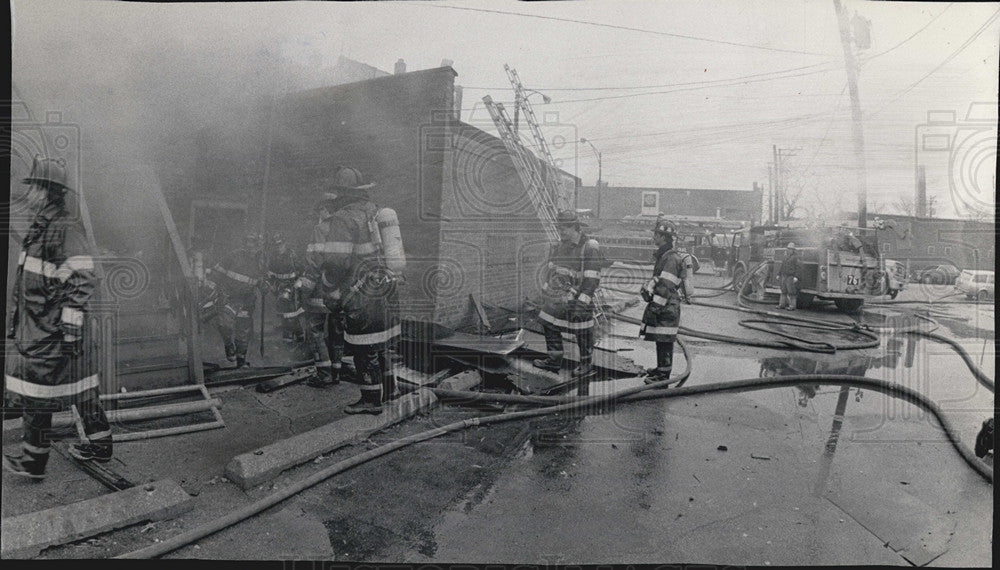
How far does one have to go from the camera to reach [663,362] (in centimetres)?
638

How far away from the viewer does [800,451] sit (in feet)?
14.4

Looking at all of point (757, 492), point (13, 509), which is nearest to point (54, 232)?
point (13, 509)

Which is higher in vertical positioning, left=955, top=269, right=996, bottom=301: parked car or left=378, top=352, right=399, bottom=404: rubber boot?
left=955, top=269, right=996, bottom=301: parked car

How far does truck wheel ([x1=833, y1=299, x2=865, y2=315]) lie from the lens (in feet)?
44.4

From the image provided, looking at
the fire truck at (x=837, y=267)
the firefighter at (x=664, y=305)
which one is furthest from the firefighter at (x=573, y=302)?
the fire truck at (x=837, y=267)

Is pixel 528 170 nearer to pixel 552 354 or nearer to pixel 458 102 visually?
A: pixel 458 102

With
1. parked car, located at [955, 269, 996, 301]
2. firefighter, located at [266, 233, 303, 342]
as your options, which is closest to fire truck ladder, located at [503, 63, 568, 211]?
firefighter, located at [266, 233, 303, 342]

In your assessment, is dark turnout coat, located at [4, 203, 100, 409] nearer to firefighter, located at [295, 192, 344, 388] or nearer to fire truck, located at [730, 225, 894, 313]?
firefighter, located at [295, 192, 344, 388]

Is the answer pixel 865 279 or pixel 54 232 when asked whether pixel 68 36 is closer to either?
pixel 54 232

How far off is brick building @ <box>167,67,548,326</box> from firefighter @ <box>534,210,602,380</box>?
1.98 meters

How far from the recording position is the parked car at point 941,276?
2320 centimetres

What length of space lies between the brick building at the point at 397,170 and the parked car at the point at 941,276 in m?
22.8

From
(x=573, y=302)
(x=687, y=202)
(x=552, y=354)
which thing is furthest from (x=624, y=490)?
(x=687, y=202)

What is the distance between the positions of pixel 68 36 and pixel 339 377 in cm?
480
